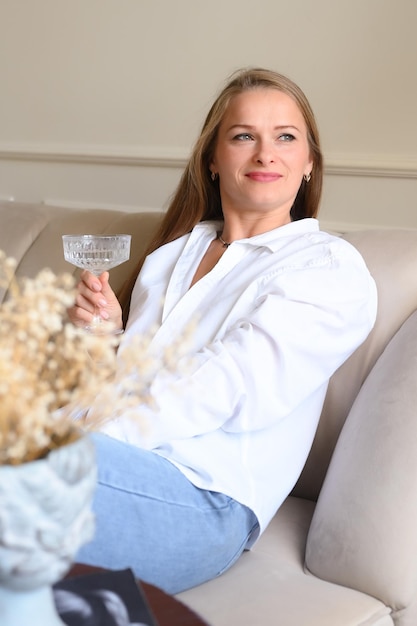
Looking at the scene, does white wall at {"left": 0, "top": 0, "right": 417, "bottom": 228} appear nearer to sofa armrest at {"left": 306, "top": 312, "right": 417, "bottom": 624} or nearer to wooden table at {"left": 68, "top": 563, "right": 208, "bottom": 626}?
sofa armrest at {"left": 306, "top": 312, "right": 417, "bottom": 624}

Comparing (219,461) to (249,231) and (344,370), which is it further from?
(249,231)

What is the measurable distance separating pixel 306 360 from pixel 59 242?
1.02m

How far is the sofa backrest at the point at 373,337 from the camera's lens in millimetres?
1740

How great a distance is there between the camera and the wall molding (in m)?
2.67

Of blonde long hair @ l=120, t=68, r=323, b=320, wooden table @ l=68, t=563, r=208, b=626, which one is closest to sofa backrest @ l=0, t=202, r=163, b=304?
blonde long hair @ l=120, t=68, r=323, b=320

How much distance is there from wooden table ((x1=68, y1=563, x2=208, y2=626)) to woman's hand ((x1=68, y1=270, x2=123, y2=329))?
873 millimetres

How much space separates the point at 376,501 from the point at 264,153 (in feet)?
2.51

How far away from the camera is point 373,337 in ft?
5.74

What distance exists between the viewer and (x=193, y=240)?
1.99m

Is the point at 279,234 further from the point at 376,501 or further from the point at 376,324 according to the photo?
the point at 376,501

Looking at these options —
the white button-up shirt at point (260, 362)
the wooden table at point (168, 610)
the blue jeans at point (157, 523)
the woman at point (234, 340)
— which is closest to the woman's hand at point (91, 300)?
the woman at point (234, 340)

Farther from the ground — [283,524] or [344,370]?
[344,370]

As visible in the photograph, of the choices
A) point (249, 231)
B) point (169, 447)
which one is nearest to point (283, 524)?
point (169, 447)

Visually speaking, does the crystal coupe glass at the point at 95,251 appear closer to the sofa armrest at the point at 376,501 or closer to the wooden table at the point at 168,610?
the sofa armrest at the point at 376,501
